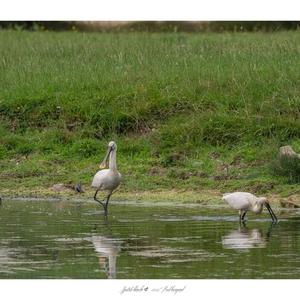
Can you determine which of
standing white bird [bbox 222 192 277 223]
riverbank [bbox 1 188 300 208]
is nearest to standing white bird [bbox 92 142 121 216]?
riverbank [bbox 1 188 300 208]

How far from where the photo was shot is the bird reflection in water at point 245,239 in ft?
36.2

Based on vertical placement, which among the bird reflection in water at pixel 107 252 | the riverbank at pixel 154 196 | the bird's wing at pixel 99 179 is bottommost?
the riverbank at pixel 154 196

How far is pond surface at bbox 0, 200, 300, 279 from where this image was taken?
31.9 feet

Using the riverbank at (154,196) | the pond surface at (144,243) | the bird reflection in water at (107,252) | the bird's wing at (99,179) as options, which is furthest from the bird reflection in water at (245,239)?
the bird's wing at (99,179)

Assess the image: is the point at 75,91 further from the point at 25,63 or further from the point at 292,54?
the point at 292,54

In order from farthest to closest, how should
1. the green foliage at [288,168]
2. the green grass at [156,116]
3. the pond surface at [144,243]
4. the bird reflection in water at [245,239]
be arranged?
the green grass at [156,116] → the green foliage at [288,168] → the bird reflection in water at [245,239] → the pond surface at [144,243]

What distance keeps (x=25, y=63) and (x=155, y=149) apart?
15.2ft

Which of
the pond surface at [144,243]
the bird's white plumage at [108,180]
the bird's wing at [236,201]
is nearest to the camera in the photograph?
the pond surface at [144,243]

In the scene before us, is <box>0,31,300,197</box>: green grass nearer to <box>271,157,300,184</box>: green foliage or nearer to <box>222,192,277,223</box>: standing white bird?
<box>271,157,300,184</box>: green foliage

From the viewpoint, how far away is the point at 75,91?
60.3 ft

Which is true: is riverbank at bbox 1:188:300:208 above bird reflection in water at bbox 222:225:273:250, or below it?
below

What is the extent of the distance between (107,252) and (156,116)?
701 cm

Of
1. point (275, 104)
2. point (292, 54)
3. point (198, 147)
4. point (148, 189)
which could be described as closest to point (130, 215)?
point (148, 189)

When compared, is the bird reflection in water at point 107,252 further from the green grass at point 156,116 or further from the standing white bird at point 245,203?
the green grass at point 156,116
